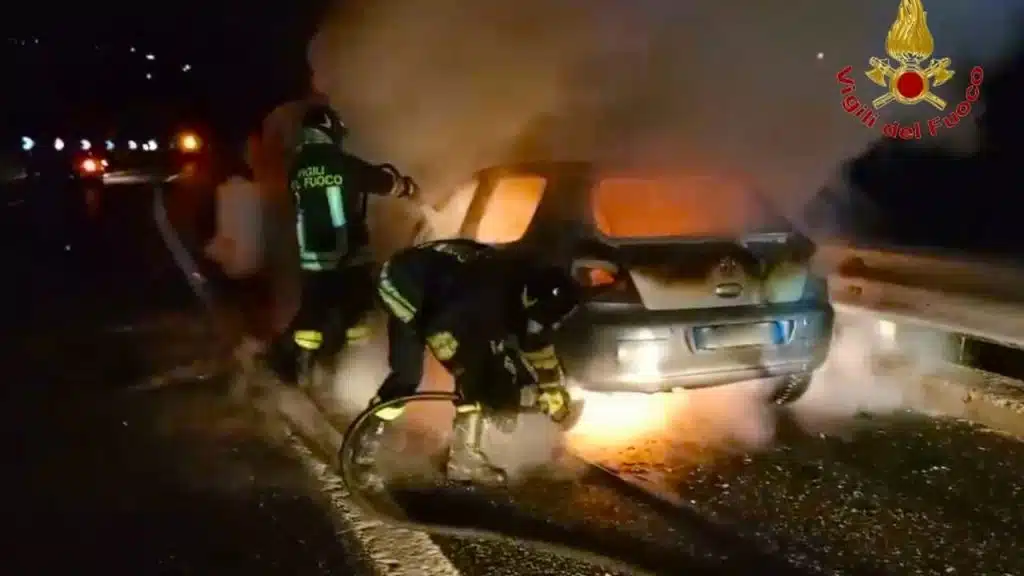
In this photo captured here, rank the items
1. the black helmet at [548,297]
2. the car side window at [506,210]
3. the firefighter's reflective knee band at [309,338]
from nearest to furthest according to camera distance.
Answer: the black helmet at [548,297] → the car side window at [506,210] → the firefighter's reflective knee band at [309,338]

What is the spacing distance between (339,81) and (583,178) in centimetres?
720

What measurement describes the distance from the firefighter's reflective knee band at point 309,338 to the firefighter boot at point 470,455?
1.68 metres

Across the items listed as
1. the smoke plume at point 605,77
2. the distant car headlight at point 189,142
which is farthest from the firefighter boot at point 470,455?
the distant car headlight at point 189,142

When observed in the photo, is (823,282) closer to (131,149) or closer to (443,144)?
(443,144)

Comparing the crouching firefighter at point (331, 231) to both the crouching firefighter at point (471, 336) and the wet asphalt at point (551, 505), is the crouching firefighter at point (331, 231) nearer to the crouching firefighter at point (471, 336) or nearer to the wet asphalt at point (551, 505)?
the wet asphalt at point (551, 505)

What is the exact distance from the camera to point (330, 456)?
560 cm

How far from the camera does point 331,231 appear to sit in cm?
645

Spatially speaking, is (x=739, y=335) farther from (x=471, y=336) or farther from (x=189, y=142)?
(x=189, y=142)

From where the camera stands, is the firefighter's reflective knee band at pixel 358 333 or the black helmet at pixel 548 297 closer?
the black helmet at pixel 548 297

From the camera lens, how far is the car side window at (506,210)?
232 inches

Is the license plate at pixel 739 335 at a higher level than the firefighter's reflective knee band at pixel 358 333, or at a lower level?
higher

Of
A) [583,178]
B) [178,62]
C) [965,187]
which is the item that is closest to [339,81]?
[583,178]

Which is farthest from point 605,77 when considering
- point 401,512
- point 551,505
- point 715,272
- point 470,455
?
point 401,512

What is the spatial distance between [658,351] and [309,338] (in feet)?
7.13
